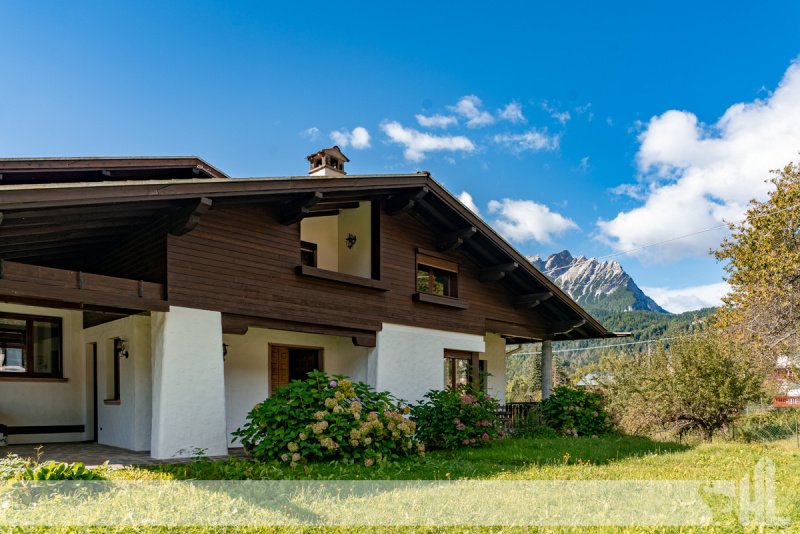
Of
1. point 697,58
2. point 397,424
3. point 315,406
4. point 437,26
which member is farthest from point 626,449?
point 697,58

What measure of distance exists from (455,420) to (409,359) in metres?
2.23

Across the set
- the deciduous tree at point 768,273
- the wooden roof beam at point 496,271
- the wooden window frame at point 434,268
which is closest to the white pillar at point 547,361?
the wooden roof beam at point 496,271

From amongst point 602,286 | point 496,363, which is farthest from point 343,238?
point 602,286

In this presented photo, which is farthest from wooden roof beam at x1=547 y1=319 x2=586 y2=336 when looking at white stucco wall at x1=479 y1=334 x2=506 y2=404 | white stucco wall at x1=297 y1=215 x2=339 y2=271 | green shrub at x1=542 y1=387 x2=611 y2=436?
white stucco wall at x1=297 y1=215 x2=339 y2=271

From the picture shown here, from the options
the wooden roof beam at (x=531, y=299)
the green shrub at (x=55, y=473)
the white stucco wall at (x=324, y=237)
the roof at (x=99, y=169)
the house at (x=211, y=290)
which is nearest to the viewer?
the green shrub at (x=55, y=473)

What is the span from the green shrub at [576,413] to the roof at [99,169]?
9279 millimetres

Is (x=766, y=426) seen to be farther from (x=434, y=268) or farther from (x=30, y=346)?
(x=30, y=346)

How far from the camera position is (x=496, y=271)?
1591cm

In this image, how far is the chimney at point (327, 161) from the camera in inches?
595

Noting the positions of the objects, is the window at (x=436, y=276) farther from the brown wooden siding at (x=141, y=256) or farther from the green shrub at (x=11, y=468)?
the green shrub at (x=11, y=468)

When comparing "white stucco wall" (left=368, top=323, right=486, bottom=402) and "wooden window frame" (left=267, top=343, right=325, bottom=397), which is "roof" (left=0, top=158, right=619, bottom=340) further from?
"wooden window frame" (left=267, top=343, right=325, bottom=397)

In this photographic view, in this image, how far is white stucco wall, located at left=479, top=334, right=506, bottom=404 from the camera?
61.2 ft

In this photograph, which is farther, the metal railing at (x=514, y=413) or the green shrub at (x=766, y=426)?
the metal railing at (x=514, y=413)

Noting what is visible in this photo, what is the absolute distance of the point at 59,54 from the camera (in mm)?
13828
